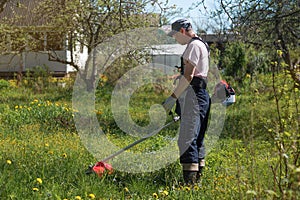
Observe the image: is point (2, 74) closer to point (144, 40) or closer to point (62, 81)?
A: point (62, 81)

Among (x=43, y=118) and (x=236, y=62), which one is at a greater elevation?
(x=236, y=62)

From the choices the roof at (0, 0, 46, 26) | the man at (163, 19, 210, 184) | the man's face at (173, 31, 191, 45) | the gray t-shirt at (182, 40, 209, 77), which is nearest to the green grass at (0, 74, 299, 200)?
the man at (163, 19, 210, 184)

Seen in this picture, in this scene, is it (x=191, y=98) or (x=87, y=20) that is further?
(x=87, y=20)

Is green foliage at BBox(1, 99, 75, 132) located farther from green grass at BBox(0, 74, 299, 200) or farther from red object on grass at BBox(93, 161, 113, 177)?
red object on grass at BBox(93, 161, 113, 177)

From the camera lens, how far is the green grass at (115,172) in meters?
3.53

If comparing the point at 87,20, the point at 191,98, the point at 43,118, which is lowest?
the point at 43,118

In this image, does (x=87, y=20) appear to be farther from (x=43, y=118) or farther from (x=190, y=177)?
(x=190, y=177)

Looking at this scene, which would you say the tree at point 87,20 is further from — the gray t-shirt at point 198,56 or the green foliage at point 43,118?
the gray t-shirt at point 198,56

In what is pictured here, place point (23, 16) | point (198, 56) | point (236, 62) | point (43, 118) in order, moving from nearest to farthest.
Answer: point (198, 56) → point (43, 118) → point (23, 16) → point (236, 62)

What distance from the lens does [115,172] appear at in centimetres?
492

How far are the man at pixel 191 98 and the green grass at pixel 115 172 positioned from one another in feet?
0.73

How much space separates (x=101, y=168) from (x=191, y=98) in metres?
1.16

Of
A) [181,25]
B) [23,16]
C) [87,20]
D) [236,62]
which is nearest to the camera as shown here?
[181,25]

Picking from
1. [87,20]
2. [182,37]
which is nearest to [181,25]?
[182,37]
